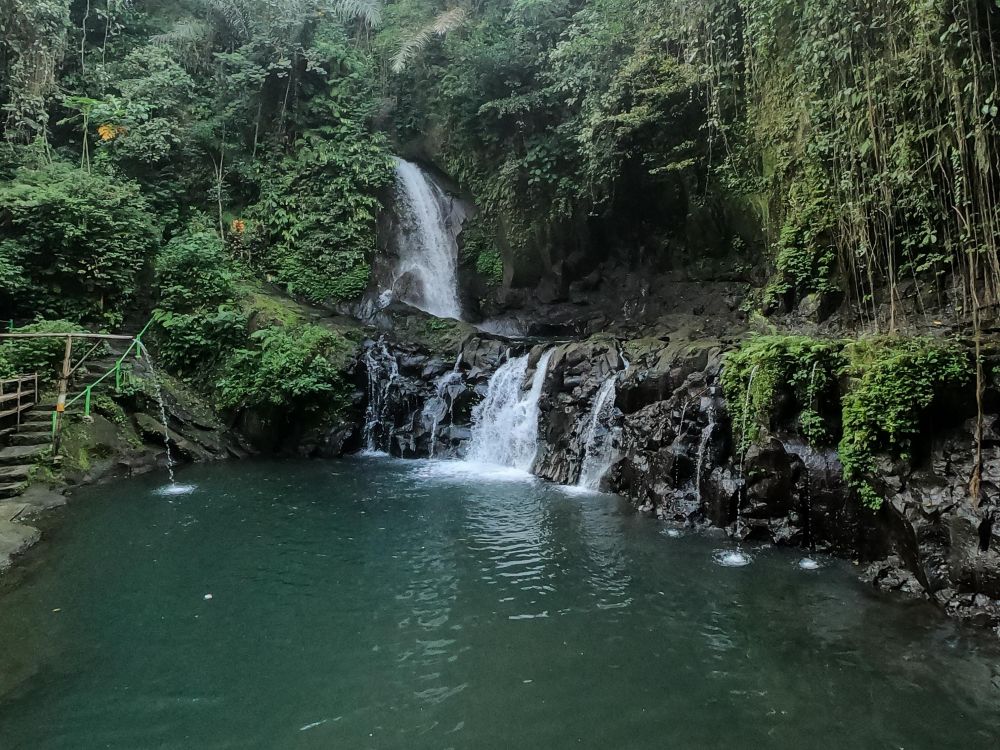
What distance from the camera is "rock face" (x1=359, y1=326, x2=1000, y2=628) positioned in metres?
5.55

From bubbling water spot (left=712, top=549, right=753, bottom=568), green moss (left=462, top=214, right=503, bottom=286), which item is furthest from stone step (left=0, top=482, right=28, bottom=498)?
green moss (left=462, top=214, right=503, bottom=286)

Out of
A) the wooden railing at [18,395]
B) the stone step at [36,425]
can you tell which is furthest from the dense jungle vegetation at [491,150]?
the stone step at [36,425]

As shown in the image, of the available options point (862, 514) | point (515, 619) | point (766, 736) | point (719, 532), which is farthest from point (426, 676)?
point (862, 514)

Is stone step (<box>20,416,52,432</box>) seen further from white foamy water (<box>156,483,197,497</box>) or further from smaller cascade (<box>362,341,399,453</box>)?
smaller cascade (<box>362,341,399,453</box>)

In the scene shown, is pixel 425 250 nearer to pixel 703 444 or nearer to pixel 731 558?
pixel 703 444

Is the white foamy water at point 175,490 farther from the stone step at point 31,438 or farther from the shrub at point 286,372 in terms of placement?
the shrub at point 286,372

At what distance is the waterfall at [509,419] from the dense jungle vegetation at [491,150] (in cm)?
300

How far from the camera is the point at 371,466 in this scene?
11.3m

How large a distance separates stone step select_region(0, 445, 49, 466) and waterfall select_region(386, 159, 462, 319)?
8.66m

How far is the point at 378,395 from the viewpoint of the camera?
12680 mm

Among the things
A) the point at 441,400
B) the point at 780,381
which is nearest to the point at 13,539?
the point at 441,400

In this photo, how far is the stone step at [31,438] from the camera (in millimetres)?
9516

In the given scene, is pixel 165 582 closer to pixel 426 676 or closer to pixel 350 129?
pixel 426 676

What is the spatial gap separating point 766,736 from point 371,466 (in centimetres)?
838
